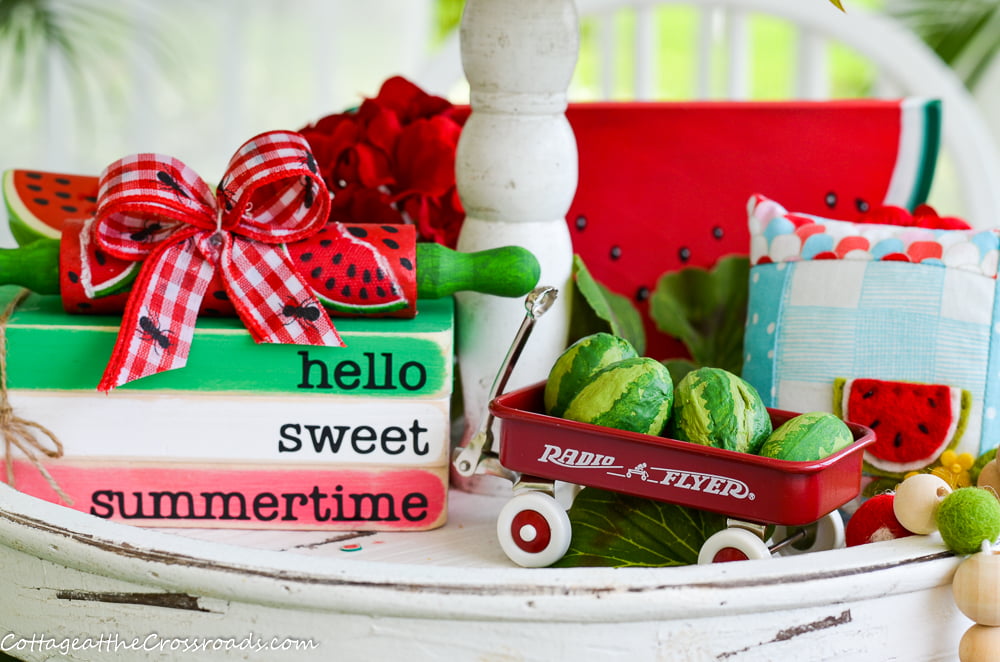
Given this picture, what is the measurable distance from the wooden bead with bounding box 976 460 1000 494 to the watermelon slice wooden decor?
1.16 feet

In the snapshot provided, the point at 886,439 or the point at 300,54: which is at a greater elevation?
the point at 300,54

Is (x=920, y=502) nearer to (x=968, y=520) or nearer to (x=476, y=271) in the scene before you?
(x=968, y=520)

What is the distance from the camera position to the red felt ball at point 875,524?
0.50 m

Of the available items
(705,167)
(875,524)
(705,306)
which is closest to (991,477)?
(875,524)

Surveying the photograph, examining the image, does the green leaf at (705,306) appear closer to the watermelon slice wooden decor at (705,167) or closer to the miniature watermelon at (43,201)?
the watermelon slice wooden decor at (705,167)

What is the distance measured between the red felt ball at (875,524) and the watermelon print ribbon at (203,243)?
30 centimetres

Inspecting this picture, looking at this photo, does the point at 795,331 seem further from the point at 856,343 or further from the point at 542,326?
the point at 542,326

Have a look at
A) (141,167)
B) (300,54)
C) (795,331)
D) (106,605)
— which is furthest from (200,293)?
(300,54)

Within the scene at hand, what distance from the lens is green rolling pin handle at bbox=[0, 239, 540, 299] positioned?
592 millimetres

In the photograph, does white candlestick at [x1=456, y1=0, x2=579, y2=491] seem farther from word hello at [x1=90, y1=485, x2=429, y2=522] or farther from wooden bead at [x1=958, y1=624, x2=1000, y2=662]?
wooden bead at [x1=958, y1=624, x2=1000, y2=662]

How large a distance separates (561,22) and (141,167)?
270 mm

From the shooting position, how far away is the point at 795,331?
667 millimetres

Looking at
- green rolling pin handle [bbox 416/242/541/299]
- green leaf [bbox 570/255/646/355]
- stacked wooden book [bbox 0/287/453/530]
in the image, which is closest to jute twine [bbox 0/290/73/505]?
stacked wooden book [bbox 0/287/453/530]

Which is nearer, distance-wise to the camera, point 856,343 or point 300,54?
point 856,343
